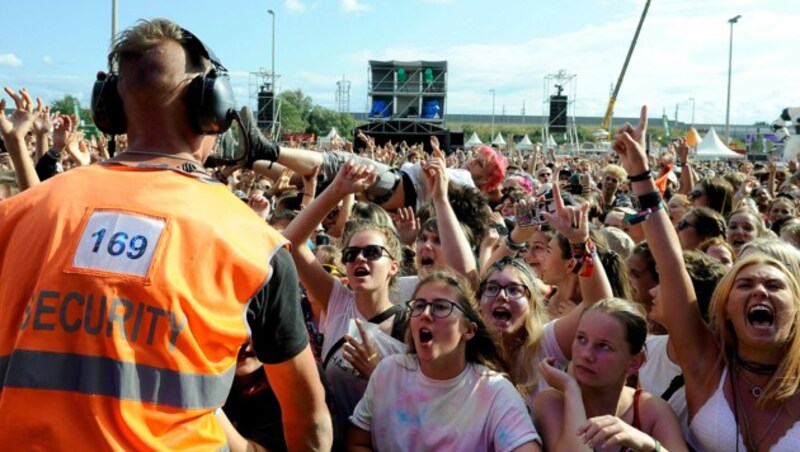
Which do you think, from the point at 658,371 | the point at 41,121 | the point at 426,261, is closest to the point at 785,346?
the point at 658,371

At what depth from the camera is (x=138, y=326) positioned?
1492 millimetres

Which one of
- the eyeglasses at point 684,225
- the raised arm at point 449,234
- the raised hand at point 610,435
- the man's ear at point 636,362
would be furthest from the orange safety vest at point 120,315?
the eyeglasses at point 684,225

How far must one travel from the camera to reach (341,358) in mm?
3559

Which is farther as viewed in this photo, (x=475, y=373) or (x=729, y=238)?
(x=729, y=238)

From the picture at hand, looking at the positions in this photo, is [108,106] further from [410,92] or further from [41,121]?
[410,92]

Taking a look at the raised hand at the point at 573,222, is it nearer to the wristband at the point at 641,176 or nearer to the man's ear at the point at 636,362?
the wristband at the point at 641,176

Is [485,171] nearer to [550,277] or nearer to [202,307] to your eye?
[550,277]

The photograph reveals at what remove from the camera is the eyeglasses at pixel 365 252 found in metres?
3.86

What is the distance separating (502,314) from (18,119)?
10.1 ft

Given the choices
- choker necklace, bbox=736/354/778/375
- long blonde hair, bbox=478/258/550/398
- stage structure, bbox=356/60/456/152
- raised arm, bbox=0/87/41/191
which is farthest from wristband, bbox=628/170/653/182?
stage structure, bbox=356/60/456/152

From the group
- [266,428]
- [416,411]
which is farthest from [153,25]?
[416,411]

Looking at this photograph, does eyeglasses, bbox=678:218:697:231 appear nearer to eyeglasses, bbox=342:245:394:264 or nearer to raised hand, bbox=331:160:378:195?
eyeglasses, bbox=342:245:394:264

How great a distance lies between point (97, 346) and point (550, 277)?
3.29 meters

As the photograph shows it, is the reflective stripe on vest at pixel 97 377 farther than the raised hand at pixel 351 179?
No
